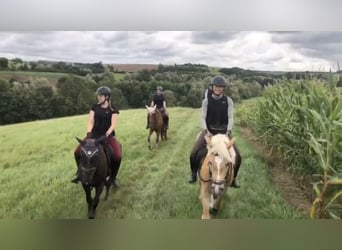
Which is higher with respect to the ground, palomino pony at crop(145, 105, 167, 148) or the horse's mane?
palomino pony at crop(145, 105, 167, 148)

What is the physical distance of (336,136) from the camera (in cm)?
277

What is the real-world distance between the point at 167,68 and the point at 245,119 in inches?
23.5

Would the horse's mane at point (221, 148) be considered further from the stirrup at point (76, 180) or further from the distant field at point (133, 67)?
the stirrup at point (76, 180)

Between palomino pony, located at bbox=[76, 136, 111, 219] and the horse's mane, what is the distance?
675 millimetres

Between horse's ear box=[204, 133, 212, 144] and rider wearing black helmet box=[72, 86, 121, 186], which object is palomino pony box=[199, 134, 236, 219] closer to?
horse's ear box=[204, 133, 212, 144]

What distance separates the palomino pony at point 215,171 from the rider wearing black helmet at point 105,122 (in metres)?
0.55

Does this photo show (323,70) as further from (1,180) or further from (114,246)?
(1,180)

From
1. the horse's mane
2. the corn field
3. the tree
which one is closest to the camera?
the corn field

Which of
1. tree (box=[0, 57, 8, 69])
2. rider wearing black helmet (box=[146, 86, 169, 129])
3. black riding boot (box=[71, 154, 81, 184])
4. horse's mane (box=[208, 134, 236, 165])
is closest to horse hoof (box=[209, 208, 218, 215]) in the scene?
horse's mane (box=[208, 134, 236, 165])

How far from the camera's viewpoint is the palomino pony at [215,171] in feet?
9.42

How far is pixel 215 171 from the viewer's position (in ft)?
9.42

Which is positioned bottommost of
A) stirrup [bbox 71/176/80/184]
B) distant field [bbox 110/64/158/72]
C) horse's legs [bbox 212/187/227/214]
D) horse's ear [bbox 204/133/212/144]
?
horse's legs [bbox 212/187/227/214]

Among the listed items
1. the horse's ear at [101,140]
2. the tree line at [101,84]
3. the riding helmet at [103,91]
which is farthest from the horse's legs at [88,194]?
the riding helmet at [103,91]

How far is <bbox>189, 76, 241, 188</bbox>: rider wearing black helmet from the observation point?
3.03 m
